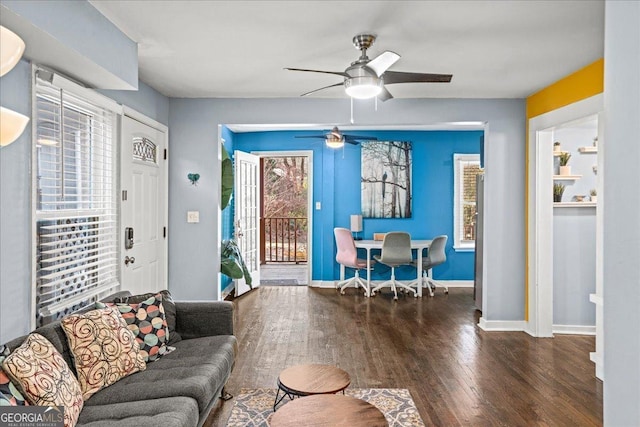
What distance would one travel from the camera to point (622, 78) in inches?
38.1

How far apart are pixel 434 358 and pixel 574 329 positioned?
1.85 m

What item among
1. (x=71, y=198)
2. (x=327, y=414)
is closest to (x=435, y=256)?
(x=327, y=414)

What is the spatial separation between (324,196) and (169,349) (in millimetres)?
4769

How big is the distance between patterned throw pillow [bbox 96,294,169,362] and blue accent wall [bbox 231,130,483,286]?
4622 millimetres

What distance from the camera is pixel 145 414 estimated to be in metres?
1.99

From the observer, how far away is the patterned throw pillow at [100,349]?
2.22 metres

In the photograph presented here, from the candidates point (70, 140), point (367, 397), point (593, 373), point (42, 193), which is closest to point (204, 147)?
point (70, 140)

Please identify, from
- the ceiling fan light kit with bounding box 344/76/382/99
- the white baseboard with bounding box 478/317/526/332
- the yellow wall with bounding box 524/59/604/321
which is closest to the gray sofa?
the ceiling fan light kit with bounding box 344/76/382/99

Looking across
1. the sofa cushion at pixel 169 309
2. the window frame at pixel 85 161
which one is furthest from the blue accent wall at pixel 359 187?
the sofa cushion at pixel 169 309

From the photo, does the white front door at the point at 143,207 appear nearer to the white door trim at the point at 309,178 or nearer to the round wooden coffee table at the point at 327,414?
the round wooden coffee table at the point at 327,414

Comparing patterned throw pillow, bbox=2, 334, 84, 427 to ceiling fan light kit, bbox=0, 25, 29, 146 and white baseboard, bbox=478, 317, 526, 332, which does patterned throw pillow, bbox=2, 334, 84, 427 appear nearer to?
ceiling fan light kit, bbox=0, 25, 29, 146

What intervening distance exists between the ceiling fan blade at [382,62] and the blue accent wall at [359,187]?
4311mm

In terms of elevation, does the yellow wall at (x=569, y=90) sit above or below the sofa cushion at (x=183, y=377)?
above

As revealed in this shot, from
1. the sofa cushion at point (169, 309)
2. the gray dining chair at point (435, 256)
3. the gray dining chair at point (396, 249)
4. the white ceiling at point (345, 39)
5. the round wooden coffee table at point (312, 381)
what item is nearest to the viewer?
the round wooden coffee table at point (312, 381)
